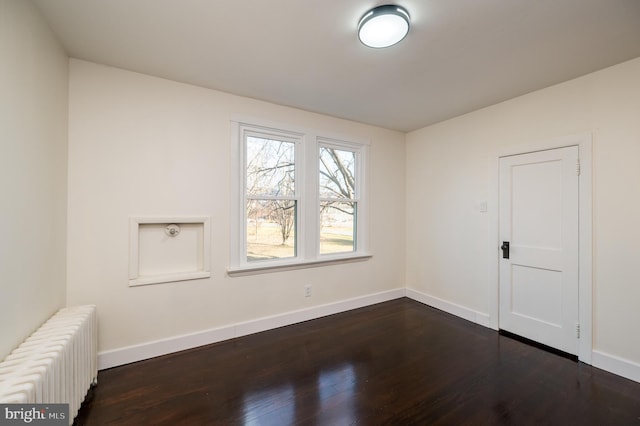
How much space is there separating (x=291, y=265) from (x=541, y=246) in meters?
2.71

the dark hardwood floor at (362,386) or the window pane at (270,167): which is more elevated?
the window pane at (270,167)

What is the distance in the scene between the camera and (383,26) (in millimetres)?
1715

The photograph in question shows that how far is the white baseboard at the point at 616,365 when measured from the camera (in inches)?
84.2

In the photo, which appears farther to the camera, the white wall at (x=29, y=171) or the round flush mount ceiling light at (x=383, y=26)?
the round flush mount ceiling light at (x=383, y=26)

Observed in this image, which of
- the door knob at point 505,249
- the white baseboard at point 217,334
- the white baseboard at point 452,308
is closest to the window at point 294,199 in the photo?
the white baseboard at point 217,334

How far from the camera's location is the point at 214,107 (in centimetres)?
275

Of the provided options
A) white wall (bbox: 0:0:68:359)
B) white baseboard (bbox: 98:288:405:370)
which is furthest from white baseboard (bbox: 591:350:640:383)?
white wall (bbox: 0:0:68:359)

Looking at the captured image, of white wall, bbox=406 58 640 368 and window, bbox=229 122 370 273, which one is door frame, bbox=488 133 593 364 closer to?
white wall, bbox=406 58 640 368

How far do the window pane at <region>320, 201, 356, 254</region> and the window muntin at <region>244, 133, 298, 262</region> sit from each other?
433 mm

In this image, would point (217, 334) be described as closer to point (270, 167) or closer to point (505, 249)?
point (270, 167)

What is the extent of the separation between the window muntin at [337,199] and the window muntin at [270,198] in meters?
0.41

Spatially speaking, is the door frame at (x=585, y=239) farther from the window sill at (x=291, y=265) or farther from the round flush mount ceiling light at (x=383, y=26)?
the window sill at (x=291, y=265)

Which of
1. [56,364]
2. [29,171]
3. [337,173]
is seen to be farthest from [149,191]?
[337,173]

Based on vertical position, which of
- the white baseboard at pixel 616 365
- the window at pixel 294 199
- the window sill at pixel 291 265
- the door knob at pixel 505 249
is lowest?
the white baseboard at pixel 616 365
